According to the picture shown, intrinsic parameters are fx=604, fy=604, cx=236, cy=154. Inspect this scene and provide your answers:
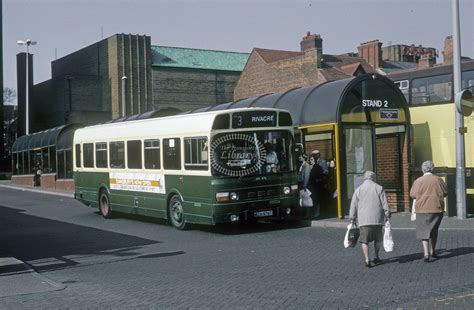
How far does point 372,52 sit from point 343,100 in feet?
145

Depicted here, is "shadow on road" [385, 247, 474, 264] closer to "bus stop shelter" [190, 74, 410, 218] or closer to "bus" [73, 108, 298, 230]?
"bus" [73, 108, 298, 230]

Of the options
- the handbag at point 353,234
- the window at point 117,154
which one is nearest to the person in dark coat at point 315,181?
the window at point 117,154

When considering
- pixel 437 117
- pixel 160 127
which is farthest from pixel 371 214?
pixel 437 117

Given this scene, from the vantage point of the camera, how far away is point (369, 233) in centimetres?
976

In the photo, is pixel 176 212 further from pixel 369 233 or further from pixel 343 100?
pixel 369 233

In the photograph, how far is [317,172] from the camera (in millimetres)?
16781

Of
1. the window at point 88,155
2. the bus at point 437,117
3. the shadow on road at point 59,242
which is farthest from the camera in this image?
the window at point 88,155

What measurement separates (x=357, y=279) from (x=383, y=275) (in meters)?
0.50

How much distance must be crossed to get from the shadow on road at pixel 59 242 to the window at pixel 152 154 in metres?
2.15

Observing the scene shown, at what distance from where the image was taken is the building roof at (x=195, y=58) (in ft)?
207

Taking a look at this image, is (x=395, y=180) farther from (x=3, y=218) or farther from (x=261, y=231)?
(x=3, y=218)

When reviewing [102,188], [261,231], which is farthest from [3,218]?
[261,231]

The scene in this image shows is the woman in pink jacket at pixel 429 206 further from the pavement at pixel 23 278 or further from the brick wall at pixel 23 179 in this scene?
the brick wall at pixel 23 179

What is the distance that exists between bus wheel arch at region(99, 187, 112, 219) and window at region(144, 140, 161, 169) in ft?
10.8
